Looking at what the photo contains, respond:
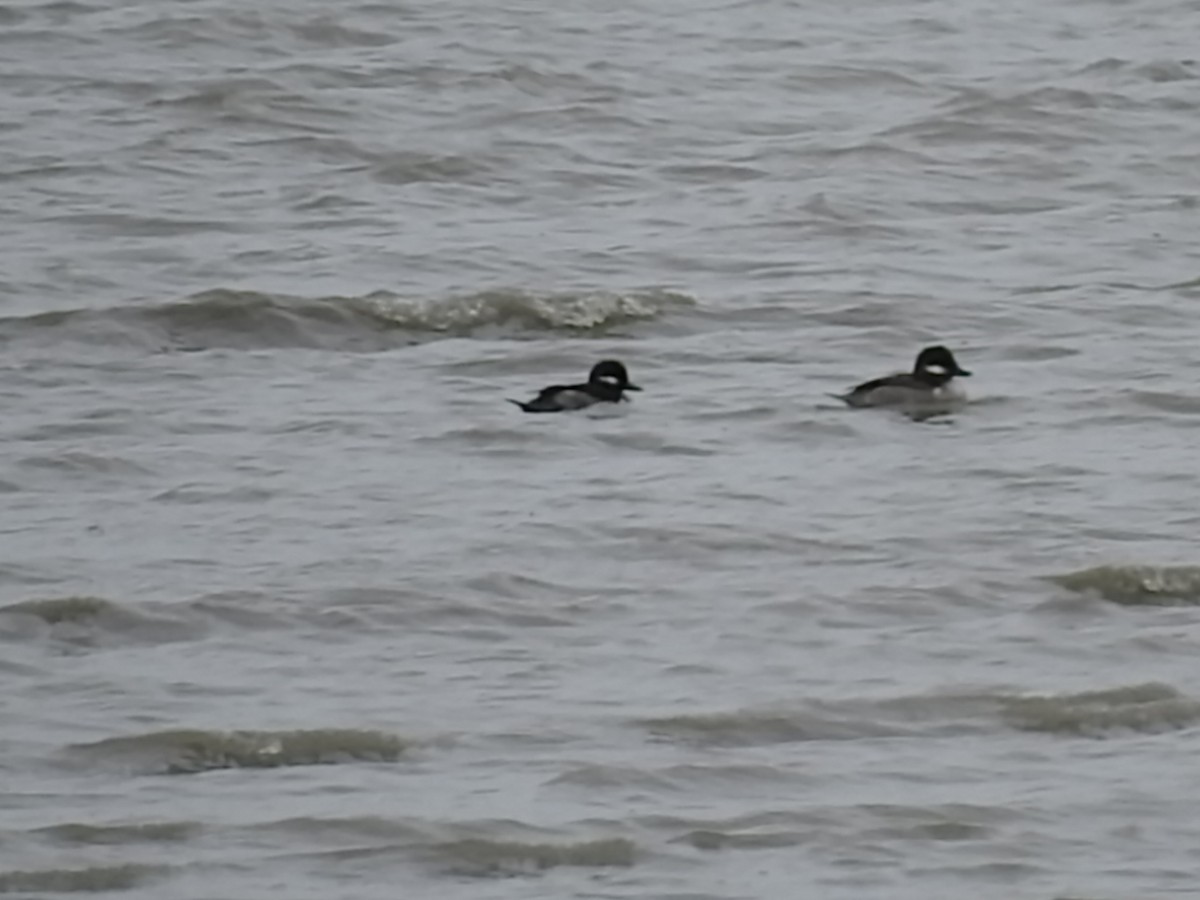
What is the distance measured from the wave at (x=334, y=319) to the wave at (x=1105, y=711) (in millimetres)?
6662

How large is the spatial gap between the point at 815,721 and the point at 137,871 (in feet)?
7.77

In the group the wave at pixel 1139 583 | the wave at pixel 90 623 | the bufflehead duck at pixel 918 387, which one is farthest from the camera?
the bufflehead duck at pixel 918 387

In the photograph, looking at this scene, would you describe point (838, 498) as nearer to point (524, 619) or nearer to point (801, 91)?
point (524, 619)

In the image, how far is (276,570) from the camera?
12.4 meters

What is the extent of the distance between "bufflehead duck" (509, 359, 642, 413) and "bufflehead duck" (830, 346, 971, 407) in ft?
3.12

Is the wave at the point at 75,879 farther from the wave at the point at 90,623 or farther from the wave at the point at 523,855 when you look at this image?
the wave at the point at 90,623

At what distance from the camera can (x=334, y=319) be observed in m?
17.3

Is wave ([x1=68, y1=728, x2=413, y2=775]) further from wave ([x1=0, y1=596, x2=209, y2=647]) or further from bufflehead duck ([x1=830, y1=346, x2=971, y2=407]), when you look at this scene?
bufflehead duck ([x1=830, y1=346, x2=971, y2=407])

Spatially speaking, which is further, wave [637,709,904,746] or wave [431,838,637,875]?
wave [637,709,904,746]

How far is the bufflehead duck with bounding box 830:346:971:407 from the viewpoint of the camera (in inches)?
604

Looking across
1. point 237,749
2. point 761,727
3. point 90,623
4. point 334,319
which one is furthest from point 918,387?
point 237,749

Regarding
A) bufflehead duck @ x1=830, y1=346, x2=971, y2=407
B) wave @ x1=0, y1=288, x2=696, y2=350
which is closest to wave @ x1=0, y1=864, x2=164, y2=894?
bufflehead duck @ x1=830, y1=346, x2=971, y2=407

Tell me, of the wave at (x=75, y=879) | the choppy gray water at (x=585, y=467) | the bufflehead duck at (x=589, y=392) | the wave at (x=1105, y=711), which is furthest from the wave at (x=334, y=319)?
the wave at (x=75, y=879)

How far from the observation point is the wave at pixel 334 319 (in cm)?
1695
